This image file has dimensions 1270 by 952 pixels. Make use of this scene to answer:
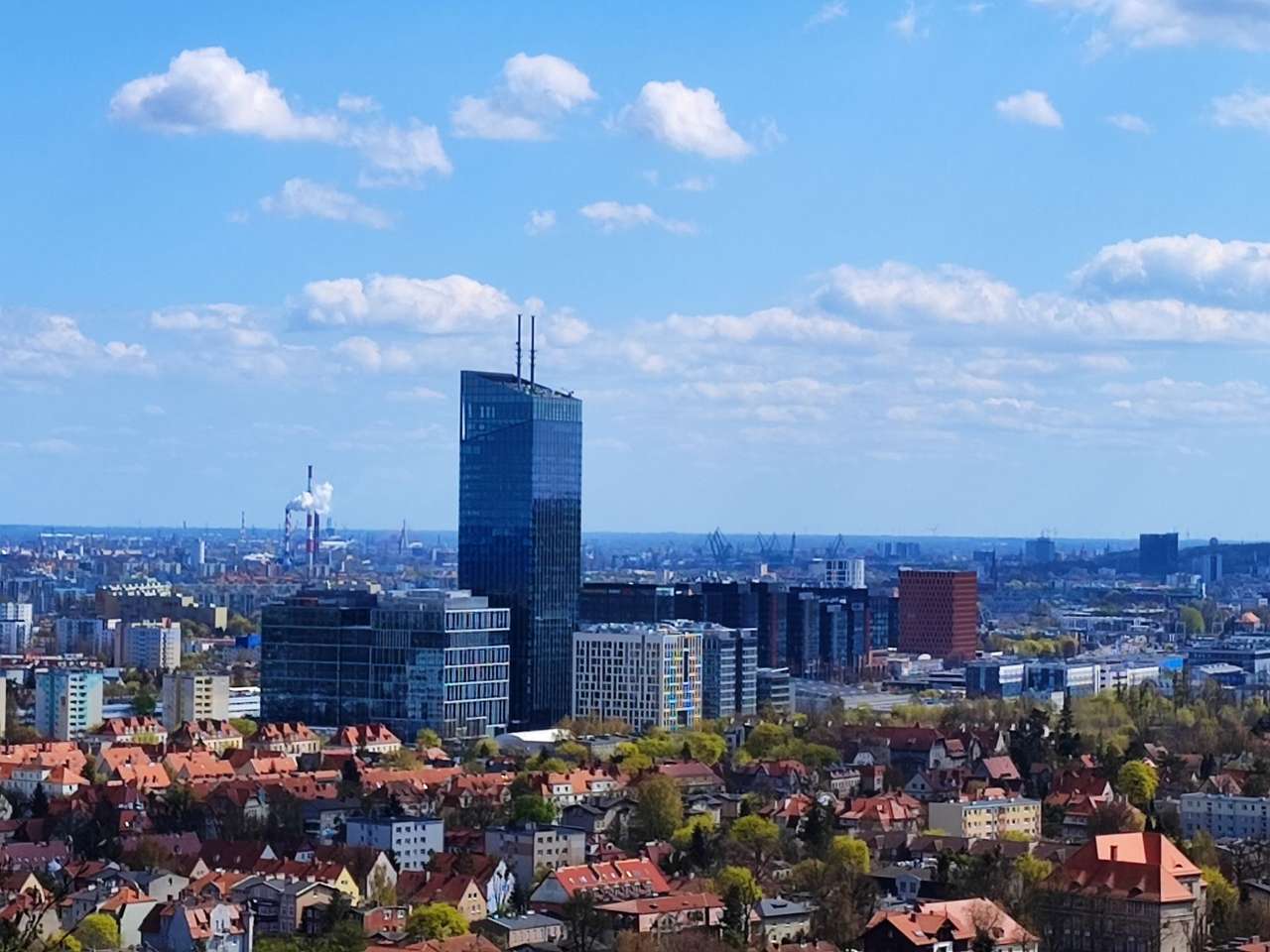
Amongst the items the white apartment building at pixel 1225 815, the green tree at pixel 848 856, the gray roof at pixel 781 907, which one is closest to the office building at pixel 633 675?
the white apartment building at pixel 1225 815

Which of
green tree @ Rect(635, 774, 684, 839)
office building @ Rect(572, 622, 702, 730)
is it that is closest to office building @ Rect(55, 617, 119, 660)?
office building @ Rect(572, 622, 702, 730)

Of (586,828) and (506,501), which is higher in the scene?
(506,501)

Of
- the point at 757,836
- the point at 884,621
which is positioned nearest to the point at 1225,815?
the point at 757,836

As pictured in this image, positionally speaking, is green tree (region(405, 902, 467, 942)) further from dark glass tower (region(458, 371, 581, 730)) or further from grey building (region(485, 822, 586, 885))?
dark glass tower (region(458, 371, 581, 730))

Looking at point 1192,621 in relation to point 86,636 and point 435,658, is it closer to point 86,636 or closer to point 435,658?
point 86,636

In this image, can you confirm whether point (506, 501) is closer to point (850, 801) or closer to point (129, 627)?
point (850, 801)

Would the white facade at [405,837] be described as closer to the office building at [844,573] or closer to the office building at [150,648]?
the office building at [150,648]

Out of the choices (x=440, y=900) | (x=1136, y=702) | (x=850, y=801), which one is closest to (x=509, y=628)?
(x=1136, y=702)
